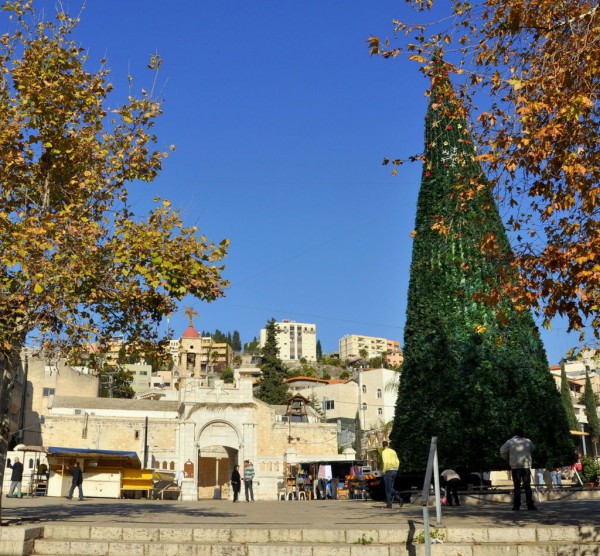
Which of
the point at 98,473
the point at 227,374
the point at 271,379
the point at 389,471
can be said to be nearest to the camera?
the point at 389,471

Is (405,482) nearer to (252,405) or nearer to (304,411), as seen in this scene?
(252,405)

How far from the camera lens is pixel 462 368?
1992 centimetres

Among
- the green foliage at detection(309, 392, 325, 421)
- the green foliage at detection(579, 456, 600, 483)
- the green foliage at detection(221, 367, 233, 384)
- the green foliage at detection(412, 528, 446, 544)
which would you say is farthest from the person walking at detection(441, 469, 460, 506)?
the green foliage at detection(221, 367, 233, 384)

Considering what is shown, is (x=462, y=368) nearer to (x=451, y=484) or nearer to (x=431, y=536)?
(x=451, y=484)

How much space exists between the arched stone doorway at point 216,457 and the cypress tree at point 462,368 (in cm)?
2125

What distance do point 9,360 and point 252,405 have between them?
98.9 feet

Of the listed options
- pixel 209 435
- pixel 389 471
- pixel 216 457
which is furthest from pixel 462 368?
pixel 216 457

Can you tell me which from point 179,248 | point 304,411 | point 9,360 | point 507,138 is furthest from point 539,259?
point 304,411

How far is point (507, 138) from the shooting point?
30.4ft

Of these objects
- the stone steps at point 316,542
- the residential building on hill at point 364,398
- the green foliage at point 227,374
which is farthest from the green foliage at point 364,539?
the green foliage at point 227,374

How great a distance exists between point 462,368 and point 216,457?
91.2 ft

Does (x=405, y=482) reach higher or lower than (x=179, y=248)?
lower

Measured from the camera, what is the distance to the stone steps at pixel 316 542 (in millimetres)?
8227

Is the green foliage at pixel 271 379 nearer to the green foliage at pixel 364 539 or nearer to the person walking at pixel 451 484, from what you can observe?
the person walking at pixel 451 484
